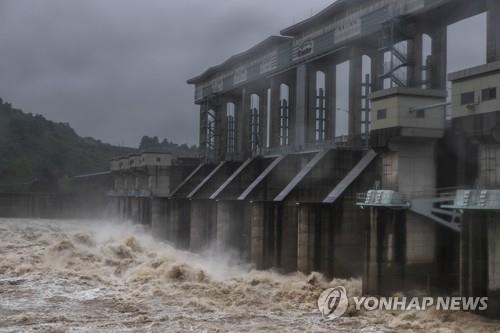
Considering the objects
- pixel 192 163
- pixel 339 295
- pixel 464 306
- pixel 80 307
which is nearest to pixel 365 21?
pixel 339 295

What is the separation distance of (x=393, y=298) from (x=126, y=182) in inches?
1525

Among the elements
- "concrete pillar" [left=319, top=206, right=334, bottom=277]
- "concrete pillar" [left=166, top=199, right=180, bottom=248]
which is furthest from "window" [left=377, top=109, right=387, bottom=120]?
"concrete pillar" [left=166, top=199, right=180, bottom=248]

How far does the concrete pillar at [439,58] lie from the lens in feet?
72.2

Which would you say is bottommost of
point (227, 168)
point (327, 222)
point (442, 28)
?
point (327, 222)

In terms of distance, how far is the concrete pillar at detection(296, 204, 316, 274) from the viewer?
68.0 ft

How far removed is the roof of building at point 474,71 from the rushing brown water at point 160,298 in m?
6.30

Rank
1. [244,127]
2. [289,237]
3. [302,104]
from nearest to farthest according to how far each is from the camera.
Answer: [289,237]
[302,104]
[244,127]

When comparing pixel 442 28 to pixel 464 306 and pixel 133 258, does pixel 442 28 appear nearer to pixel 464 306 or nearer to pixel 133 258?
pixel 464 306

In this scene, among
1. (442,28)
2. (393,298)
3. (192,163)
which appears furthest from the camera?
(192,163)

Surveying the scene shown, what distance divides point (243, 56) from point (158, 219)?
1175cm

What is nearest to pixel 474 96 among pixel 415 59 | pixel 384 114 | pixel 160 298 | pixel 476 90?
pixel 476 90

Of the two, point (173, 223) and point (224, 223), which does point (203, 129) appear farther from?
point (224, 223)

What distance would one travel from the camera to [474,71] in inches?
631

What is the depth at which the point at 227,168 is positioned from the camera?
118 feet
